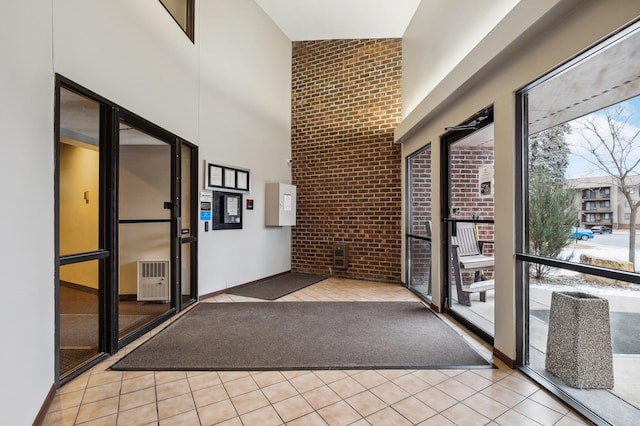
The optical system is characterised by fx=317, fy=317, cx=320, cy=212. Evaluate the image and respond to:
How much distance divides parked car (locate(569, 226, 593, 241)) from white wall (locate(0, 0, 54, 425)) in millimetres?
3319

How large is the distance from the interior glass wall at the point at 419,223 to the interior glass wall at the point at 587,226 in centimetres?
203

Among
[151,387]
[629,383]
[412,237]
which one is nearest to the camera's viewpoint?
[629,383]

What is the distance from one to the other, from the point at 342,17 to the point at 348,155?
2328 millimetres

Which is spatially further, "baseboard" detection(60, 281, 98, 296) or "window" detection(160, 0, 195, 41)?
"baseboard" detection(60, 281, 98, 296)

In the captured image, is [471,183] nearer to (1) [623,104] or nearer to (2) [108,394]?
(1) [623,104]

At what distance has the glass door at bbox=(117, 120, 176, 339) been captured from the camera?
4207mm

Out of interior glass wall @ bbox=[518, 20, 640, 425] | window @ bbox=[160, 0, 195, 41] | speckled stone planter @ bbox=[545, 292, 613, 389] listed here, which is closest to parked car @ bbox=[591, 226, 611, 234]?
interior glass wall @ bbox=[518, 20, 640, 425]

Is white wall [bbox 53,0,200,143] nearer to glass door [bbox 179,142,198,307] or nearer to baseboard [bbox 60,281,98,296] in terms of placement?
glass door [bbox 179,142,198,307]

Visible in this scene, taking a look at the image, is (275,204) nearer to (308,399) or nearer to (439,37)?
(439,37)

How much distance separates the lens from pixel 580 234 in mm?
2148

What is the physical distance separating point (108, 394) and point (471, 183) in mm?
3665

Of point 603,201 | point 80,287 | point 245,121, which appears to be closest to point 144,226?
point 80,287

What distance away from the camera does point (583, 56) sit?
1952mm

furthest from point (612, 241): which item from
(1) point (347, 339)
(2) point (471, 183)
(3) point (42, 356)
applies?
(3) point (42, 356)
